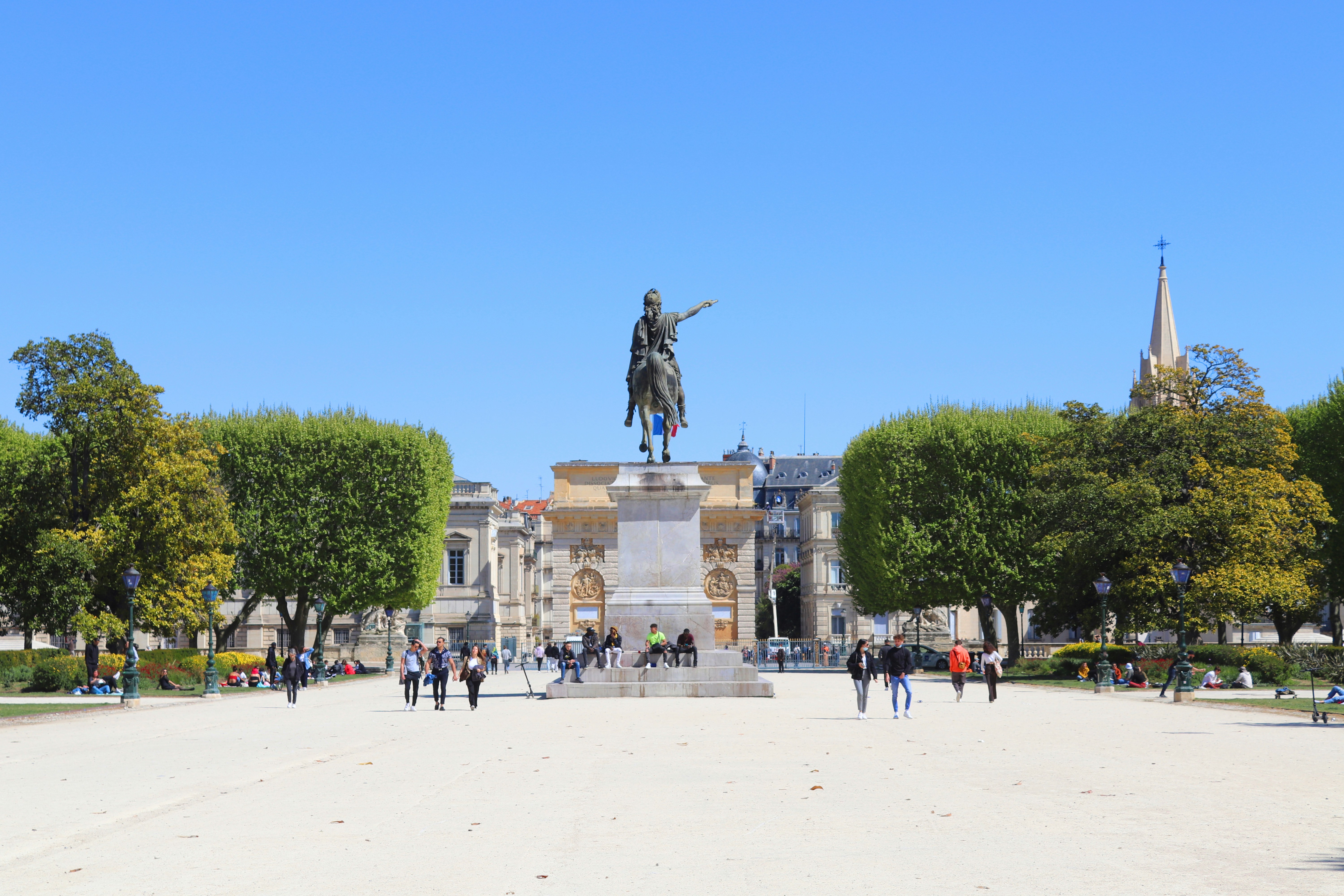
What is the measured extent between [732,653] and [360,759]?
16.1 m

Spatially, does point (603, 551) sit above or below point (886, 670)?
above

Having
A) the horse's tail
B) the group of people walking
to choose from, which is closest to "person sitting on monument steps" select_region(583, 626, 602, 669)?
the horse's tail

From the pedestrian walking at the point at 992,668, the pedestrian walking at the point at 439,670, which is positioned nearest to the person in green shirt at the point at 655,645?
the pedestrian walking at the point at 439,670

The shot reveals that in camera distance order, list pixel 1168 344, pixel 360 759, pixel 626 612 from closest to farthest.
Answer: pixel 360 759
pixel 626 612
pixel 1168 344

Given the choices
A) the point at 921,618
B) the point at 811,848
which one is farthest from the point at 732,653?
the point at 921,618

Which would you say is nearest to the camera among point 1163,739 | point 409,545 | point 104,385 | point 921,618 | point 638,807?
point 638,807

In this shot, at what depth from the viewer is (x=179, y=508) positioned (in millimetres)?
46281

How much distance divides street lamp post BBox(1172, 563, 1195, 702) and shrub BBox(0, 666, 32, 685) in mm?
35008

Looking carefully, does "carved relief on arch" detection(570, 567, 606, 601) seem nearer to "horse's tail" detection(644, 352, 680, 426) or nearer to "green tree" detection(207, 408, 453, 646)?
"green tree" detection(207, 408, 453, 646)

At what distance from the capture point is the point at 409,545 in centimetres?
5856

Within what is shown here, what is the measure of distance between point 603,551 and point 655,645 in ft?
195

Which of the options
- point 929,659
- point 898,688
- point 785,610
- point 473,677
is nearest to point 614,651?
point 473,677

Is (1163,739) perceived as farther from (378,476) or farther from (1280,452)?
(378,476)

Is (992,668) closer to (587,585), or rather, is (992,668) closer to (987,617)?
(987,617)
